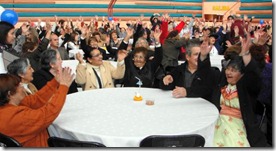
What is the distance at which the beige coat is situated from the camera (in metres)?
3.36

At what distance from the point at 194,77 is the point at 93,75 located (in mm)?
1047

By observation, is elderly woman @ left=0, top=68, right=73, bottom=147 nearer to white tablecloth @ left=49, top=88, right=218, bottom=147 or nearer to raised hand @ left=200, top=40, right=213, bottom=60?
white tablecloth @ left=49, top=88, right=218, bottom=147

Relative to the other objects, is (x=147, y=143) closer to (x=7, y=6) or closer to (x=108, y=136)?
(x=108, y=136)

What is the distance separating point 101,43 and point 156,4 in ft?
23.5

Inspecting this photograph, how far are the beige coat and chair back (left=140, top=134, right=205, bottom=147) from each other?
1603 mm

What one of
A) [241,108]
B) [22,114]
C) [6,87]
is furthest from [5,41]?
[241,108]

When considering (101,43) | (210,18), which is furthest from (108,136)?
(210,18)

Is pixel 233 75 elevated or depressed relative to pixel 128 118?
elevated

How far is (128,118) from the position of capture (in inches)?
87.8

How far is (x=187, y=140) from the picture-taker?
188cm

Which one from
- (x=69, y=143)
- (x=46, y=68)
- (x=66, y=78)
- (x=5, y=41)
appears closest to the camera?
(x=69, y=143)

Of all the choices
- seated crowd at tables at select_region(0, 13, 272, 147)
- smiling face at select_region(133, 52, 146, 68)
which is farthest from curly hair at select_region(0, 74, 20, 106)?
smiling face at select_region(133, 52, 146, 68)

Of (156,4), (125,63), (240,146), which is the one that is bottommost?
(240,146)

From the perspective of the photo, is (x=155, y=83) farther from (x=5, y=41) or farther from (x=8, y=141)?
(x=8, y=141)
